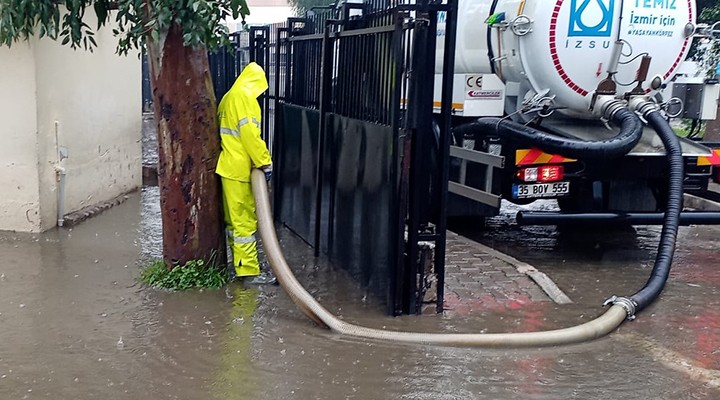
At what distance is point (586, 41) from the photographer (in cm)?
654

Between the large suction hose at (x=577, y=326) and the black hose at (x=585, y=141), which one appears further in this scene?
the black hose at (x=585, y=141)

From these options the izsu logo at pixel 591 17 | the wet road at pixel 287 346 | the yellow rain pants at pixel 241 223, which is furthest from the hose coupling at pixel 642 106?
the yellow rain pants at pixel 241 223

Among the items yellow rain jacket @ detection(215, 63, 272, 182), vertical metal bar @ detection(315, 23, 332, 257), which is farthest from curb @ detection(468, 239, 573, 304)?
yellow rain jacket @ detection(215, 63, 272, 182)

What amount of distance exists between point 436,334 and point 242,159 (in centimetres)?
189

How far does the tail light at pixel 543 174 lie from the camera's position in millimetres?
6938

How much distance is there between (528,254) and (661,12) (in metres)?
2.47

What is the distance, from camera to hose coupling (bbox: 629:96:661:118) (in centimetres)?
645

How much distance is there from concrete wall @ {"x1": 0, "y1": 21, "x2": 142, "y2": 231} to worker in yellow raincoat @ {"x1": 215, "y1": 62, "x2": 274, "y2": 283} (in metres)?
2.18

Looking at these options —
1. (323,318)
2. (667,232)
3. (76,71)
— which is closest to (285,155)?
(76,71)

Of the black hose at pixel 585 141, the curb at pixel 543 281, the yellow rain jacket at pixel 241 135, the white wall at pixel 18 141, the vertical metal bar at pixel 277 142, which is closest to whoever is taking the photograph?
the yellow rain jacket at pixel 241 135

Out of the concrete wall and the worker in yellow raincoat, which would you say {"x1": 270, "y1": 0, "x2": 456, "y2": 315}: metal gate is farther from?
the concrete wall

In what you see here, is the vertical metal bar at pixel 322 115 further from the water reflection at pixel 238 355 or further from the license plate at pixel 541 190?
the license plate at pixel 541 190

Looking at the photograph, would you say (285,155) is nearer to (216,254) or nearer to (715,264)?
(216,254)

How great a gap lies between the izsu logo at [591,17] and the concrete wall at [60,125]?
14.8ft
